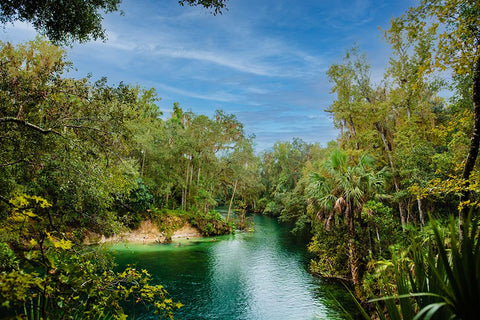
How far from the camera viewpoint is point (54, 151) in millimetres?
5000

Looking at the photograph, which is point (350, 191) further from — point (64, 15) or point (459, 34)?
point (64, 15)

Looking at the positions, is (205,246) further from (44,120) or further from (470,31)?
(470,31)

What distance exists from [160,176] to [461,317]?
25.5m

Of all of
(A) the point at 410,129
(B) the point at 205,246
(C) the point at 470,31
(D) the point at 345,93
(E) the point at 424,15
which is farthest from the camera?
(B) the point at 205,246

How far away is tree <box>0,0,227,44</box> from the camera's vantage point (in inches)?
181

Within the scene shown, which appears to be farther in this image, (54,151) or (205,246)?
(205,246)

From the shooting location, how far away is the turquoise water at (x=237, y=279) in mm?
10445

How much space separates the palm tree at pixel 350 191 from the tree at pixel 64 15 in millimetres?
8677

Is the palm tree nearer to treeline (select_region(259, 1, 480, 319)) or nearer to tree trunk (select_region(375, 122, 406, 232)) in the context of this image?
treeline (select_region(259, 1, 480, 319))

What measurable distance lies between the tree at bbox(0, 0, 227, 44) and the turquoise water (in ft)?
19.2

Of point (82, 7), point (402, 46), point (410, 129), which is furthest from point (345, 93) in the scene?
point (82, 7)

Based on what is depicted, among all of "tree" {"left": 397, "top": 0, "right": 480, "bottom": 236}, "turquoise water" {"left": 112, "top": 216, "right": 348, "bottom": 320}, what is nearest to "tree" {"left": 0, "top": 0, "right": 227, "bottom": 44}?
"tree" {"left": 397, "top": 0, "right": 480, "bottom": 236}

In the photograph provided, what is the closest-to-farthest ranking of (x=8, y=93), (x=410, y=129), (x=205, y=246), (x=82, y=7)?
1. (x=8, y=93)
2. (x=82, y=7)
3. (x=410, y=129)
4. (x=205, y=246)

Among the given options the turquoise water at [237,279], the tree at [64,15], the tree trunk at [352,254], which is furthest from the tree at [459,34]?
the tree trunk at [352,254]
